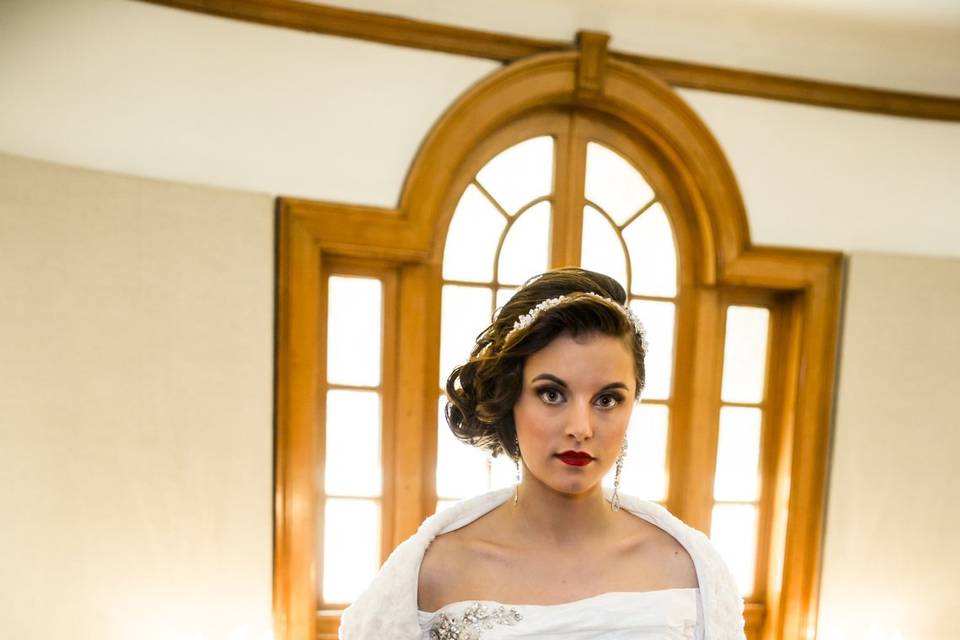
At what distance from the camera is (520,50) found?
2.12m

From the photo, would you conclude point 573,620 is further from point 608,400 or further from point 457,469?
point 457,469

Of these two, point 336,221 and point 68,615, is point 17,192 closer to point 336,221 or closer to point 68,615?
point 336,221

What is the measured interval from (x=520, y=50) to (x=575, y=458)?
5.48 feet

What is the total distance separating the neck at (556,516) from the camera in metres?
1.14

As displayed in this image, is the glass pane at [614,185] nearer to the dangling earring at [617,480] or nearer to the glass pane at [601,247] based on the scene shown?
the glass pane at [601,247]

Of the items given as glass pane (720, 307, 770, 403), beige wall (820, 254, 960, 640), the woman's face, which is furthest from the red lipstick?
beige wall (820, 254, 960, 640)

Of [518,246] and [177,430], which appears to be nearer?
[177,430]

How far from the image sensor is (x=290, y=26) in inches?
75.6

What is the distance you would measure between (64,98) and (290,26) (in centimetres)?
73

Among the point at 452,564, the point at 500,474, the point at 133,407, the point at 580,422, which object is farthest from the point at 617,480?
the point at 133,407

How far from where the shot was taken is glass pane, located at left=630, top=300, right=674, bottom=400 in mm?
2418

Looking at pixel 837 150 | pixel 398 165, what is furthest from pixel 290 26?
pixel 837 150

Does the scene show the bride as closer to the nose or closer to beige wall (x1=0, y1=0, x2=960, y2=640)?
the nose

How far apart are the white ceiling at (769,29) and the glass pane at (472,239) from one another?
650 millimetres
